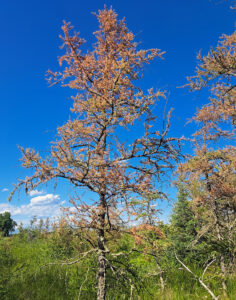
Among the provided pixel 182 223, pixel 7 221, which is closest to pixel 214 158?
pixel 182 223

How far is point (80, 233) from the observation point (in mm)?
4684

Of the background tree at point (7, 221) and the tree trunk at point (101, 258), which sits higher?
the background tree at point (7, 221)

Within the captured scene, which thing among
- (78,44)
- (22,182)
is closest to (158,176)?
(22,182)

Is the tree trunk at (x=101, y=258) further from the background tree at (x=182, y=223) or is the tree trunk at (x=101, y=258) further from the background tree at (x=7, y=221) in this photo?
the background tree at (x=7, y=221)

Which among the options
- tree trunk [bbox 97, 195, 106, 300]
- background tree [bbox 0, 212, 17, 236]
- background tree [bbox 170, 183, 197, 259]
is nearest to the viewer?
tree trunk [bbox 97, 195, 106, 300]

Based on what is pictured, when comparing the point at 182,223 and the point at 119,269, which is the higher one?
the point at 182,223

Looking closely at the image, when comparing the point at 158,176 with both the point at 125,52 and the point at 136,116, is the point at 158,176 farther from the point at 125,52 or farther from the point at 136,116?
the point at 125,52

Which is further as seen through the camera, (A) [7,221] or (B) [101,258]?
(A) [7,221]

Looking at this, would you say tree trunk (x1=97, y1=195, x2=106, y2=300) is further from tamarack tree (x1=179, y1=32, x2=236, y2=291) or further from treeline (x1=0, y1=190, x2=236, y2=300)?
tamarack tree (x1=179, y1=32, x2=236, y2=291)

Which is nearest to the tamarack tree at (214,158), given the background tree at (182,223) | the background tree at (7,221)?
the background tree at (182,223)

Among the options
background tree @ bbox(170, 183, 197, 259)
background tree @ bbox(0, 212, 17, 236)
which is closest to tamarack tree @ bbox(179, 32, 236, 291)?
background tree @ bbox(170, 183, 197, 259)

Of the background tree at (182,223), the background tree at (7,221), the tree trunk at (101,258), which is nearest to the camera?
the tree trunk at (101,258)

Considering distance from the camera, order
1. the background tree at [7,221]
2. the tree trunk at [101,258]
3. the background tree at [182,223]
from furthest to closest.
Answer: the background tree at [7,221] → the background tree at [182,223] → the tree trunk at [101,258]

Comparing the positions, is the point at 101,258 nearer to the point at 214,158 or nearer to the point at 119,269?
the point at 119,269
